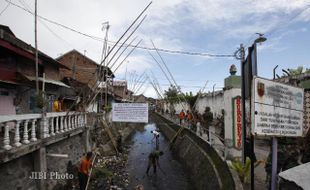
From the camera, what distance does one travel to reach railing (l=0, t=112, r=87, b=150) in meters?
6.65

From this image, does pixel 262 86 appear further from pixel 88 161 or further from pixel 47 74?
pixel 47 74

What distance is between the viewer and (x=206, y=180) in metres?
10.9

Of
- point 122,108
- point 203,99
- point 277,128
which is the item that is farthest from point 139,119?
point 203,99

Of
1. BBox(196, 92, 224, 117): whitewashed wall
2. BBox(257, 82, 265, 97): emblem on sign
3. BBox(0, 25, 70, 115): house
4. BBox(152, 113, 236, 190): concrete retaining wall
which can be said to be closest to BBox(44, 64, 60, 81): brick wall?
BBox(0, 25, 70, 115): house

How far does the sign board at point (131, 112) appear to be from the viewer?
15.3 metres

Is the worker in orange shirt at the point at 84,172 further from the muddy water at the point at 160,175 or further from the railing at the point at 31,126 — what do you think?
the muddy water at the point at 160,175

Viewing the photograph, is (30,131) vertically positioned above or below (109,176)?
above

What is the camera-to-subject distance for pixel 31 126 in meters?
8.41

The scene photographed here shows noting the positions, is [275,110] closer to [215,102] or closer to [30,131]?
[30,131]

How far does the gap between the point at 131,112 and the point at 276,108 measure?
38.2 ft

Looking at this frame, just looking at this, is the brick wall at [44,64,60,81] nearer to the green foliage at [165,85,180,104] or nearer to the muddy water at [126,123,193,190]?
the muddy water at [126,123,193,190]

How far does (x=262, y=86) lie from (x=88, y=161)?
751 centimetres

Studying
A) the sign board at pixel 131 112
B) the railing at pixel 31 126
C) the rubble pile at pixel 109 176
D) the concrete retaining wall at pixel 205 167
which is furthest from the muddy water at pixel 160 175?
the railing at pixel 31 126

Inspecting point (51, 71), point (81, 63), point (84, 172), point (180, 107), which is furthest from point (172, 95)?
point (84, 172)
